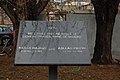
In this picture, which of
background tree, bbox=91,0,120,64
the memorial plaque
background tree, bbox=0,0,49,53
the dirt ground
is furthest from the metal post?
background tree, bbox=0,0,49,53

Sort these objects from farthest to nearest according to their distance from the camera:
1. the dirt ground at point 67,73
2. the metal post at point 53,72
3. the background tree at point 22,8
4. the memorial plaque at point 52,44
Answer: the background tree at point 22,8 → the dirt ground at point 67,73 → the metal post at point 53,72 → the memorial plaque at point 52,44

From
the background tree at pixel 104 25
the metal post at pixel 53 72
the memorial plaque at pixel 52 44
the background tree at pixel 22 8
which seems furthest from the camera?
the background tree at pixel 22 8

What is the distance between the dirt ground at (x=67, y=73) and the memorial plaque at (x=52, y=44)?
300 cm

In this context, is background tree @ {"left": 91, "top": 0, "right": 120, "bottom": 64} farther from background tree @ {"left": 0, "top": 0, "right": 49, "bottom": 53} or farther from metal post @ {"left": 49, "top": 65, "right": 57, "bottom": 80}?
metal post @ {"left": 49, "top": 65, "right": 57, "bottom": 80}

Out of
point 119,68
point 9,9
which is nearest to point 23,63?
point 119,68

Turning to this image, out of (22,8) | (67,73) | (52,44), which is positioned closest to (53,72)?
(52,44)

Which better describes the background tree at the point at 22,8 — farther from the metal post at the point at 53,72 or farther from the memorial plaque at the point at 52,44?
the metal post at the point at 53,72

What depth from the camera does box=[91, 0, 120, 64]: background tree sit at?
13.7m

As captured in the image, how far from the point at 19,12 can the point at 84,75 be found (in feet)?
18.4

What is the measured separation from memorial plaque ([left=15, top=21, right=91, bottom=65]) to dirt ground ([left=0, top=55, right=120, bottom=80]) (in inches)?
118

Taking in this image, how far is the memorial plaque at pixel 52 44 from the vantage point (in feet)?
23.8

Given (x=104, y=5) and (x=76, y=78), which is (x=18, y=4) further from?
(x=76, y=78)

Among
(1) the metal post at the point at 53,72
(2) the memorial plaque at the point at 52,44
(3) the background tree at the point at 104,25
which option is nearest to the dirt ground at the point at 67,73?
(3) the background tree at the point at 104,25

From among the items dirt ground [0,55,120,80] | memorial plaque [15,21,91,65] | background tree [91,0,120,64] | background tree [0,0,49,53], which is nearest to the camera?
memorial plaque [15,21,91,65]
